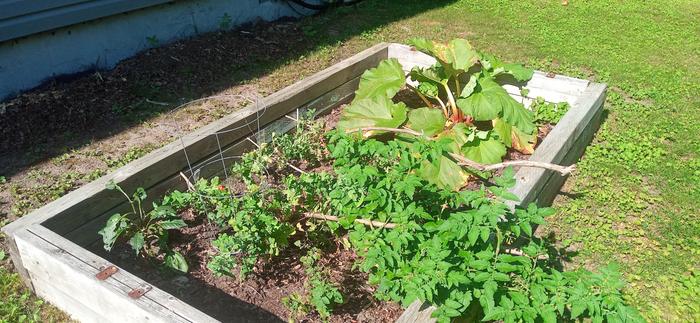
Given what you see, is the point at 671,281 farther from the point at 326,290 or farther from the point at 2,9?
the point at 2,9

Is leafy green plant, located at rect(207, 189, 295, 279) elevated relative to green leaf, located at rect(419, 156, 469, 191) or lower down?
elevated

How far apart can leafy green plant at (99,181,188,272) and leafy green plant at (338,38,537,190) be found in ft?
4.55

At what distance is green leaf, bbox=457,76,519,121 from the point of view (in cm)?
417

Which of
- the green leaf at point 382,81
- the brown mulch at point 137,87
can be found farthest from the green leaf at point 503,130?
the brown mulch at point 137,87

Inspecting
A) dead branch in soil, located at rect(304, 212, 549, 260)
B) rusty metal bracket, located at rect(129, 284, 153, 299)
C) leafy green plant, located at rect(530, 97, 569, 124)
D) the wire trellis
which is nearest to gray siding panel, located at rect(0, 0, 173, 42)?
the wire trellis

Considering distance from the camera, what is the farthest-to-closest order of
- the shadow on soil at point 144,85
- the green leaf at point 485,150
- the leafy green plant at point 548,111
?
1. the leafy green plant at point 548,111
2. the shadow on soil at point 144,85
3. the green leaf at point 485,150

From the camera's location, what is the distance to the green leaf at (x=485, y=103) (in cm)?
417

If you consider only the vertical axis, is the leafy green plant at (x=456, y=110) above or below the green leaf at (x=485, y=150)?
above

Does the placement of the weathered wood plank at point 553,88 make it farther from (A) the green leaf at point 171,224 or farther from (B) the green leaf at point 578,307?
(B) the green leaf at point 578,307

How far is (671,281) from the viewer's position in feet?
10.9

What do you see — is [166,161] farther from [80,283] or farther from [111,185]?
[80,283]

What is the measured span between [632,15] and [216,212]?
7437mm

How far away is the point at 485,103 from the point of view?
420cm

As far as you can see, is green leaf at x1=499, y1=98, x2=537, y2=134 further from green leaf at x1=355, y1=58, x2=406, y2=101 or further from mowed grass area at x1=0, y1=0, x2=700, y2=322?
green leaf at x1=355, y1=58, x2=406, y2=101
